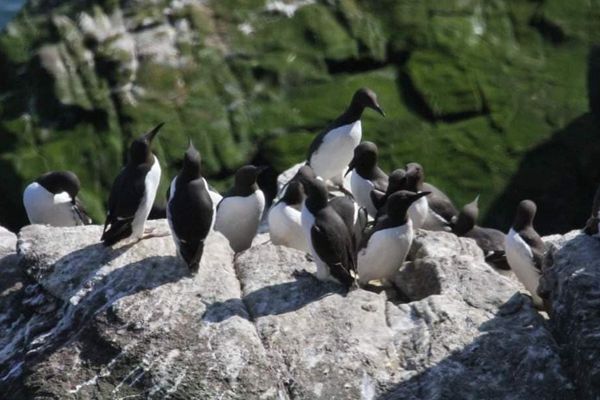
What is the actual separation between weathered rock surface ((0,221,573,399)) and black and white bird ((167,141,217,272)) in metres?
0.20

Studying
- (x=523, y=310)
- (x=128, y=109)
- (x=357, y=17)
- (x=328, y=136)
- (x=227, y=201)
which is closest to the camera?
(x=523, y=310)

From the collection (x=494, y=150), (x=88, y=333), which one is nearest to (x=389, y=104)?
(x=494, y=150)

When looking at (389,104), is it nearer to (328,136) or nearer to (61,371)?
(328,136)

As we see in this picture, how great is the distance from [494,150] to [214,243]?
6.75 metres

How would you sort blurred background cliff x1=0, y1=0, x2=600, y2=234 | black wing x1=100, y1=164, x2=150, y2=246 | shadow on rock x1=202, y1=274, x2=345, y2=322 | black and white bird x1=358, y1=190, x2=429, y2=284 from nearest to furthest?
shadow on rock x1=202, y1=274, x2=345, y2=322 → black wing x1=100, y1=164, x2=150, y2=246 → black and white bird x1=358, y1=190, x2=429, y2=284 → blurred background cliff x1=0, y1=0, x2=600, y2=234

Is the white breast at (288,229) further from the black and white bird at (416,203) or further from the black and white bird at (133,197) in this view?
the black and white bird at (133,197)

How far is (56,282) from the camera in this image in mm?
11234

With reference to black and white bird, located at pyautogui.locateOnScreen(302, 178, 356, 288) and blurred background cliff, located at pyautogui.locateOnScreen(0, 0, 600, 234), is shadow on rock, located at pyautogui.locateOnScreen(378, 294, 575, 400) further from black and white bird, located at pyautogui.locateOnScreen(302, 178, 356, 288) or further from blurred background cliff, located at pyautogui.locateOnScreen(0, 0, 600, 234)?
blurred background cliff, located at pyautogui.locateOnScreen(0, 0, 600, 234)

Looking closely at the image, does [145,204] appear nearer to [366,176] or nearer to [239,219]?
[239,219]

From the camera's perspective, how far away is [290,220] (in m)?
12.9

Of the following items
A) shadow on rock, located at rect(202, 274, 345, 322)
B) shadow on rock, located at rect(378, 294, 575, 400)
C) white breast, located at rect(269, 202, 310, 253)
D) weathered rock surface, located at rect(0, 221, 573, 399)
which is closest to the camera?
shadow on rock, located at rect(378, 294, 575, 400)

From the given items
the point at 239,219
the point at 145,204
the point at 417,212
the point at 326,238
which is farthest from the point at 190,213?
the point at 417,212

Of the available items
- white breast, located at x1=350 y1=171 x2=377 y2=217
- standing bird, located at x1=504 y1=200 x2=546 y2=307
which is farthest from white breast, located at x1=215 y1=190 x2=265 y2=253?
standing bird, located at x1=504 y1=200 x2=546 y2=307

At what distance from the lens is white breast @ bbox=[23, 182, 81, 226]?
46.6 ft
